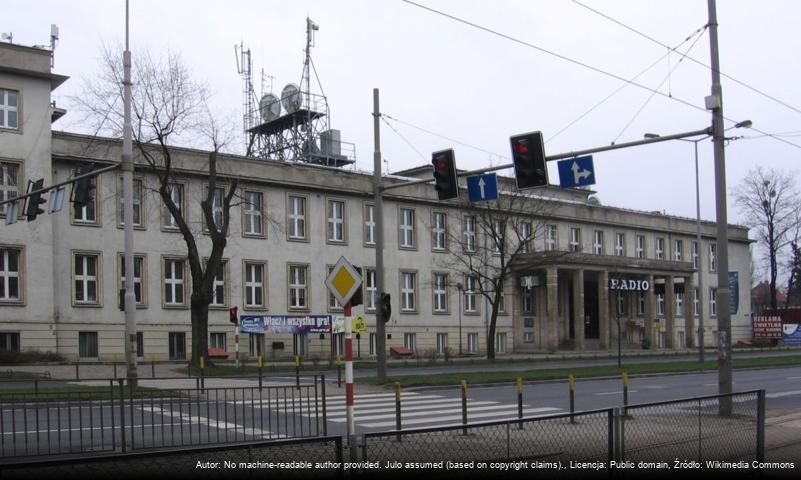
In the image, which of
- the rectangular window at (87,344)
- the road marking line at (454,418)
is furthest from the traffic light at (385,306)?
the rectangular window at (87,344)

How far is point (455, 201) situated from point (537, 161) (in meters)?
36.5

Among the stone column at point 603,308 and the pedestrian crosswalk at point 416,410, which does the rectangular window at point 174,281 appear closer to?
the pedestrian crosswalk at point 416,410

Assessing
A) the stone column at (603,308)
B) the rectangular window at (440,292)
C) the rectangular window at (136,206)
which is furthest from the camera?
the stone column at (603,308)

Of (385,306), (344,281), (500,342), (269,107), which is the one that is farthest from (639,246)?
(344,281)

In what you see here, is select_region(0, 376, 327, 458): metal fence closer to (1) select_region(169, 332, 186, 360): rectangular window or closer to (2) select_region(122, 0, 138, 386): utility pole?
(2) select_region(122, 0, 138, 386): utility pole

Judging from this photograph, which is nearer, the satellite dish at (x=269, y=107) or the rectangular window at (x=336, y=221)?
the rectangular window at (x=336, y=221)

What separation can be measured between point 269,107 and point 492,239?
1910 centimetres

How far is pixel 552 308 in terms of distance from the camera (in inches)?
2409

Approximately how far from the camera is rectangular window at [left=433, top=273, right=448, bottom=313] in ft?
189

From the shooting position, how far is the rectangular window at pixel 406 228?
186ft

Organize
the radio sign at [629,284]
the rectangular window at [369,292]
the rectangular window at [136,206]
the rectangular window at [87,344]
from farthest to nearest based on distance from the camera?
1. the radio sign at [629,284]
2. the rectangular window at [369,292]
3. the rectangular window at [136,206]
4. the rectangular window at [87,344]

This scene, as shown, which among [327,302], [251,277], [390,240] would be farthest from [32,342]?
[390,240]

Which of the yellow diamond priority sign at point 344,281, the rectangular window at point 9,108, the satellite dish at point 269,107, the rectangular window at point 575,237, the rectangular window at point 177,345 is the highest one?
the satellite dish at point 269,107

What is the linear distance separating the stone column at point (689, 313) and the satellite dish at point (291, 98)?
114ft
